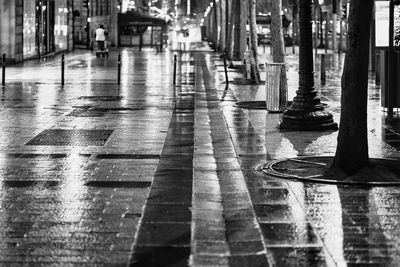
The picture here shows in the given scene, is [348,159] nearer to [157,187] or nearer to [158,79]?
[157,187]

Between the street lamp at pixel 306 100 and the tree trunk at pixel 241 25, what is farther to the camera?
the tree trunk at pixel 241 25

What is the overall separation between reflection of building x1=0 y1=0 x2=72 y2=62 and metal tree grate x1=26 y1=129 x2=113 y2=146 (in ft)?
100

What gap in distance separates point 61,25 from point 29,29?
45.9 ft

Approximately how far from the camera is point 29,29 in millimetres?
50000

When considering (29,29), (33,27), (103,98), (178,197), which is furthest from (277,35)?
(33,27)

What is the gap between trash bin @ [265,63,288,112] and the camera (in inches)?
741

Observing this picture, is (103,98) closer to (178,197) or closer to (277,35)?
(277,35)

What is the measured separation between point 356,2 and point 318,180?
2218 millimetres

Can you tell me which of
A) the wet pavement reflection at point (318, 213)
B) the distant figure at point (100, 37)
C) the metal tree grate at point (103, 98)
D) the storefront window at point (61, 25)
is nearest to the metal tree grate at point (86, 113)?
the metal tree grate at point (103, 98)

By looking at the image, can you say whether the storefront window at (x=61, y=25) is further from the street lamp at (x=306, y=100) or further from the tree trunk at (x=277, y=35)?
the street lamp at (x=306, y=100)

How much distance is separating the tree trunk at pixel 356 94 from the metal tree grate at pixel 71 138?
4.62 metres

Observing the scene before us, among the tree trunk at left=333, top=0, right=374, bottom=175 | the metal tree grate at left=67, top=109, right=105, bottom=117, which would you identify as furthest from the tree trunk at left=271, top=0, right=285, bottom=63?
the tree trunk at left=333, top=0, right=374, bottom=175

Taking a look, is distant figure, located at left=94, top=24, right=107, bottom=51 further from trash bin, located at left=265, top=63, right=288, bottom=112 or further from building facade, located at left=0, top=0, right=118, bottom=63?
trash bin, located at left=265, top=63, right=288, bottom=112

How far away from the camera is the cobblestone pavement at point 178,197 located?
710 cm
